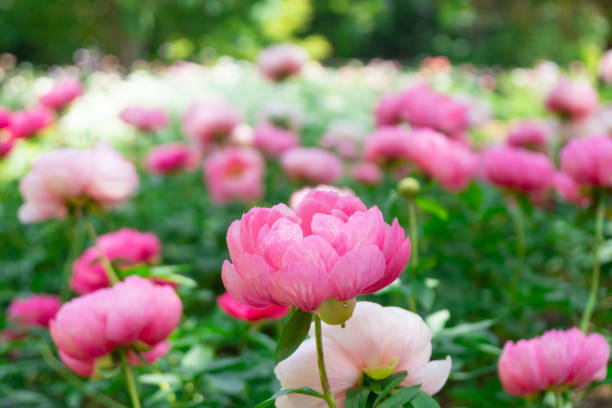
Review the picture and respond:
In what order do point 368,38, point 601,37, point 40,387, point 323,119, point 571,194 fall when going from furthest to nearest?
point 368,38 < point 601,37 < point 323,119 < point 40,387 < point 571,194

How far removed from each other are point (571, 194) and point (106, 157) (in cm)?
88

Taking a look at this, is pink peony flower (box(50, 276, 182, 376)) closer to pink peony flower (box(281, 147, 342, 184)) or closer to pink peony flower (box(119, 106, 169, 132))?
pink peony flower (box(281, 147, 342, 184))

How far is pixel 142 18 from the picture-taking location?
38.7ft

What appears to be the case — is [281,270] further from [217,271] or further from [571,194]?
[217,271]

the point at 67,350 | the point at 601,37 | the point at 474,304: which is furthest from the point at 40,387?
the point at 601,37

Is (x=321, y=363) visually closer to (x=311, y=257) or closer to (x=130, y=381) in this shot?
(x=311, y=257)

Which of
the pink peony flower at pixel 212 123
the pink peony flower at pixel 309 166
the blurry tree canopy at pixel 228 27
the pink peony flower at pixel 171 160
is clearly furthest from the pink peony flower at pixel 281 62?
the blurry tree canopy at pixel 228 27

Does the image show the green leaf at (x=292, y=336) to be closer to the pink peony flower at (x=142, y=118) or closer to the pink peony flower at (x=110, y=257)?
the pink peony flower at (x=110, y=257)

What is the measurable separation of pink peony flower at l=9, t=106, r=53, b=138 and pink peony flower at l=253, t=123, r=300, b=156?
0.64m

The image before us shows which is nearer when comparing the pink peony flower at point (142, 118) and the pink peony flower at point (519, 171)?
the pink peony flower at point (519, 171)

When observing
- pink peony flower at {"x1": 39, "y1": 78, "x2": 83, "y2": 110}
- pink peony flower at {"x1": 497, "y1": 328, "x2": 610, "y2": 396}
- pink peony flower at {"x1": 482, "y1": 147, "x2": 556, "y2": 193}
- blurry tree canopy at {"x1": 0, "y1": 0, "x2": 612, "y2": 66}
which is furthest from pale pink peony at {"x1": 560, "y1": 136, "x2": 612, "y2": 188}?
blurry tree canopy at {"x1": 0, "y1": 0, "x2": 612, "y2": 66}

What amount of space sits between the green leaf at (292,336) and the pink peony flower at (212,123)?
1.37m

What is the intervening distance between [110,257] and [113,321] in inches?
16.0

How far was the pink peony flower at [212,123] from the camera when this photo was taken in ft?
5.74
